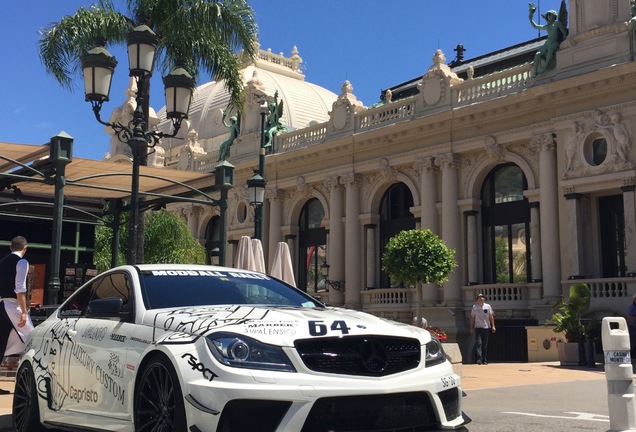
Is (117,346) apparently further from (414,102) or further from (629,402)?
(414,102)

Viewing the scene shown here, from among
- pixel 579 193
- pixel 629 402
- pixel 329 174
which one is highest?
pixel 329 174

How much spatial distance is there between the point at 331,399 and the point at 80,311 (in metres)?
3.08

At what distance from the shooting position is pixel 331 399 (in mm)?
4406

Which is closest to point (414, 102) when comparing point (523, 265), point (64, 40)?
point (523, 265)

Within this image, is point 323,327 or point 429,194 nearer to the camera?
point 323,327

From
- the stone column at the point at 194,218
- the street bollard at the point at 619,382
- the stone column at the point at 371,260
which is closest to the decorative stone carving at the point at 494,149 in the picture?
the stone column at the point at 371,260

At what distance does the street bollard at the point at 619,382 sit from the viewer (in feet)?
21.3

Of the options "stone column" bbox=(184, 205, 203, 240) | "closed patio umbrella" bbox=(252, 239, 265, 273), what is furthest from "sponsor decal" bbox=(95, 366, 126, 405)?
"stone column" bbox=(184, 205, 203, 240)

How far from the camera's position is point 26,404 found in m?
6.77

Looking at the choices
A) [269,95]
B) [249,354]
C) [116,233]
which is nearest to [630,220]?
[116,233]

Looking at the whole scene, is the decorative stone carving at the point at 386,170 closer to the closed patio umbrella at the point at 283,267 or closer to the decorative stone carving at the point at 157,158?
the closed patio umbrella at the point at 283,267

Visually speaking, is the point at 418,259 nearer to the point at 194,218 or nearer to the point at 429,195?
the point at 429,195

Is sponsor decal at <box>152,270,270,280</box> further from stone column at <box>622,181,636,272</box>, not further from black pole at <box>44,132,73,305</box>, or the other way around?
stone column at <box>622,181,636,272</box>

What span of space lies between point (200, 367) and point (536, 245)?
22.7 m
